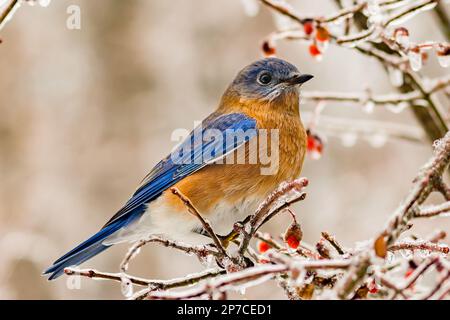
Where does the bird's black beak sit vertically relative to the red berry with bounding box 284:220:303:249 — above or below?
above

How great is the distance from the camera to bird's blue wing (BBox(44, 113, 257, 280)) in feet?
12.7

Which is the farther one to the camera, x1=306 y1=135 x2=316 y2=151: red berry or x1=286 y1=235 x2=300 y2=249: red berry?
x1=306 y1=135 x2=316 y2=151: red berry

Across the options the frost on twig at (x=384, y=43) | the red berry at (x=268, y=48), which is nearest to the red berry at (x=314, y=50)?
the frost on twig at (x=384, y=43)

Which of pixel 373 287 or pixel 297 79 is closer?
pixel 373 287

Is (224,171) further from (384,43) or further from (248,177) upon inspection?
(384,43)

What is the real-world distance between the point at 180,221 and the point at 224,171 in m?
0.35

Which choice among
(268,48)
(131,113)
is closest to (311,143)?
(268,48)

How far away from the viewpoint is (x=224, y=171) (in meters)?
3.74

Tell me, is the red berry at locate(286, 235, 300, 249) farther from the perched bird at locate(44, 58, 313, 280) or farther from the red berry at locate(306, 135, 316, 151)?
the red berry at locate(306, 135, 316, 151)

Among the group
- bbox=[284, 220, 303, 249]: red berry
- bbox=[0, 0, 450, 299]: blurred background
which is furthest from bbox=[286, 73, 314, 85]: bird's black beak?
bbox=[0, 0, 450, 299]: blurred background

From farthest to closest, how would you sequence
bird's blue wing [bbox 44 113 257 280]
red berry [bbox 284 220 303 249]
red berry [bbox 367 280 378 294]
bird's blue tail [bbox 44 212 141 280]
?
bird's blue wing [bbox 44 113 257 280] → bird's blue tail [bbox 44 212 141 280] → red berry [bbox 284 220 303 249] → red berry [bbox 367 280 378 294]

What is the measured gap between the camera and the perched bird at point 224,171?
361 centimetres

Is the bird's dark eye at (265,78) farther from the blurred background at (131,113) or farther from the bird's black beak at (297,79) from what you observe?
the blurred background at (131,113)
